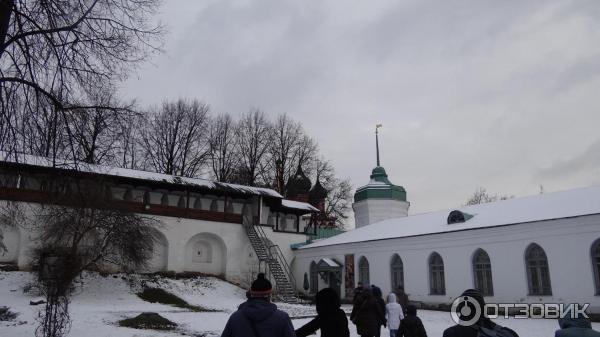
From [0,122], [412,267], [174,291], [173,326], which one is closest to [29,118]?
[0,122]

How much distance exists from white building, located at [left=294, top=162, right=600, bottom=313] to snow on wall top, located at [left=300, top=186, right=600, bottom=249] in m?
0.05

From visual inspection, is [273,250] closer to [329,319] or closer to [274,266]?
[274,266]

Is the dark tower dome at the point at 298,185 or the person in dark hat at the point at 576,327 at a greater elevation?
the dark tower dome at the point at 298,185

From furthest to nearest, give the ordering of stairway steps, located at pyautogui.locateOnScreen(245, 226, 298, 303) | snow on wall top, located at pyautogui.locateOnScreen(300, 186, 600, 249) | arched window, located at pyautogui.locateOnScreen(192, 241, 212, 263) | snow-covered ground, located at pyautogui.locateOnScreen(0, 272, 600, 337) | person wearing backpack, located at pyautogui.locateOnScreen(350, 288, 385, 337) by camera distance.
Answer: arched window, located at pyautogui.locateOnScreen(192, 241, 212, 263), stairway steps, located at pyautogui.locateOnScreen(245, 226, 298, 303), snow on wall top, located at pyautogui.locateOnScreen(300, 186, 600, 249), snow-covered ground, located at pyautogui.locateOnScreen(0, 272, 600, 337), person wearing backpack, located at pyautogui.locateOnScreen(350, 288, 385, 337)

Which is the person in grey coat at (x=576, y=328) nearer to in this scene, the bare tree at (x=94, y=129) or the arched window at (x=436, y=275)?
the bare tree at (x=94, y=129)

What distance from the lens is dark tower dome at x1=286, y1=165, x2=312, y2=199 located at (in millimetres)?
42759

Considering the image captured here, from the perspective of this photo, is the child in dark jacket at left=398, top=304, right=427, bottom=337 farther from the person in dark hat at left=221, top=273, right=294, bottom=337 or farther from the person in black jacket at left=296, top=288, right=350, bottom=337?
the person in dark hat at left=221, top=273, right=294, bottom=337

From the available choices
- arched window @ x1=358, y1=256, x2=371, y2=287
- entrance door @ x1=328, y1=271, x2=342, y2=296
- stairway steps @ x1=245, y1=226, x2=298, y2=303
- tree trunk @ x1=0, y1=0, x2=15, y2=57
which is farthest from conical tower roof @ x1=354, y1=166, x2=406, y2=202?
tree trunk @ x1=0, y1=0, x2=15, y2=57

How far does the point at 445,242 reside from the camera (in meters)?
24.0

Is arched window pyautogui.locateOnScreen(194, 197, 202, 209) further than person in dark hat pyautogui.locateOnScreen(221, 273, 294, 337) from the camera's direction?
Yes

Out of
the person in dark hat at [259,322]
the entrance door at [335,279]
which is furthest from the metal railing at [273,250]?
the person in dark hat at [259,322]

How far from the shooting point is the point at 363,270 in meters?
28.9

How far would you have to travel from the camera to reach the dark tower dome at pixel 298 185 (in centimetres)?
4276

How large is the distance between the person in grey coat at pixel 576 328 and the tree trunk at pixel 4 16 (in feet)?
29.7
